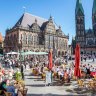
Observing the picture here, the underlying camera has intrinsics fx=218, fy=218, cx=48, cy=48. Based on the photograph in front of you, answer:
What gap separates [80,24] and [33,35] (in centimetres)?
3441

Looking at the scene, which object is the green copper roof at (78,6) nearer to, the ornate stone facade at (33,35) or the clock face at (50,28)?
the ornate stone facade at (33,35)

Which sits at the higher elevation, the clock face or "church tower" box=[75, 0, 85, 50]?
"church tower" box=[75, 0, 85, 50]

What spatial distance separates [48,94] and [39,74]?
343 inches

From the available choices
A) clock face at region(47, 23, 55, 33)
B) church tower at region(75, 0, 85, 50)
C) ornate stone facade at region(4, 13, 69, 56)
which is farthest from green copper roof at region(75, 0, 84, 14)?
clock face at region(47, 23, 55, 33)

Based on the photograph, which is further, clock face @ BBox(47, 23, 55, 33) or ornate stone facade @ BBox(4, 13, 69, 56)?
clock face @ BBox(47, 23, 55, 33)

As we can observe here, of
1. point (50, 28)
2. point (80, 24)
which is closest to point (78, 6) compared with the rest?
point (80, 24)

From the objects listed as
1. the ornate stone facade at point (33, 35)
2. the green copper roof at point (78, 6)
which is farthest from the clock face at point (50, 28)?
the green copper roof at point (78, 6)

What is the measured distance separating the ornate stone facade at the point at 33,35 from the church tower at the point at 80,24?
65.5 ft

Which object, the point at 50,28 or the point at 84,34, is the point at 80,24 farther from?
the point at 50,28

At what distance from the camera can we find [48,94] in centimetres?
1212

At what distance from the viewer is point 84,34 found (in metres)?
85.8

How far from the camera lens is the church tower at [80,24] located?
85562mm

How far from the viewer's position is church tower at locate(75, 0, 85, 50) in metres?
85.6

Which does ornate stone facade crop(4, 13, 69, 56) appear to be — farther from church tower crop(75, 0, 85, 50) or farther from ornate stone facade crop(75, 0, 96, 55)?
church tower crop(75, 0, 85, 50)
